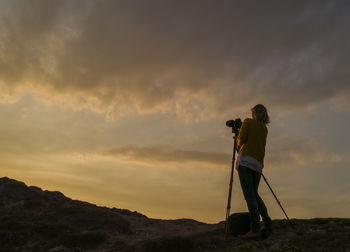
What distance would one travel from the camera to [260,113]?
1079cm

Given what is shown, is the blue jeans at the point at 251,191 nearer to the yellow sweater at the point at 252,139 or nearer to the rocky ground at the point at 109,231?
the yellow sweater at the point at 252,139

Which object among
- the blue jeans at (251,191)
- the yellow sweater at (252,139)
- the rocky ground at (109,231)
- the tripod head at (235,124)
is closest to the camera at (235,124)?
the tripod head at (235,124)

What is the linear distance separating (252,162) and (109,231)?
11.4m

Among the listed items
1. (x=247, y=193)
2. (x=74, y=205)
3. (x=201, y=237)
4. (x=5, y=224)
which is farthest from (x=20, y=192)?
(x=247, y=193)

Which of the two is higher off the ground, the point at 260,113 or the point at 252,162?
the point at 260,113

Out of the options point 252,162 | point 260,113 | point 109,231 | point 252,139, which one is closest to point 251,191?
point 252,162

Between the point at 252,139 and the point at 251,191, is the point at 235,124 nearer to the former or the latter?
the point at 252,139

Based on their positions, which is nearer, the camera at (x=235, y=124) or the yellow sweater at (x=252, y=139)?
the yellow sweater at (x=252, y=139)

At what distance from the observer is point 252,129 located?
1034 cm

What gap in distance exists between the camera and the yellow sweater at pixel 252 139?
1028 centimetres

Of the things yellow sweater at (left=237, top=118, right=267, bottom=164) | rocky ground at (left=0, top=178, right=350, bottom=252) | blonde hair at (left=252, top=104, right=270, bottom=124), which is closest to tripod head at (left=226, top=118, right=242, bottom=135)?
blonde hair at (left=252, top=104, right=270, bottom=124)

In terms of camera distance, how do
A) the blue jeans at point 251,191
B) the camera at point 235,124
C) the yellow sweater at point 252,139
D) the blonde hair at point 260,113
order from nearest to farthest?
the blue jeans at point 251,191
the yellow sweater at point 252,139
the blonde hair at point 260,113
the camera at point 235,124

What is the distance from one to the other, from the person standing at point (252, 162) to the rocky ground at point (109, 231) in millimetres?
1194

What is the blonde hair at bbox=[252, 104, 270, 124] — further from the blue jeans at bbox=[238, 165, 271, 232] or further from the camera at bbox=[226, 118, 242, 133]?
the blue jeans at bbox=[238, 165, 271, 232]
